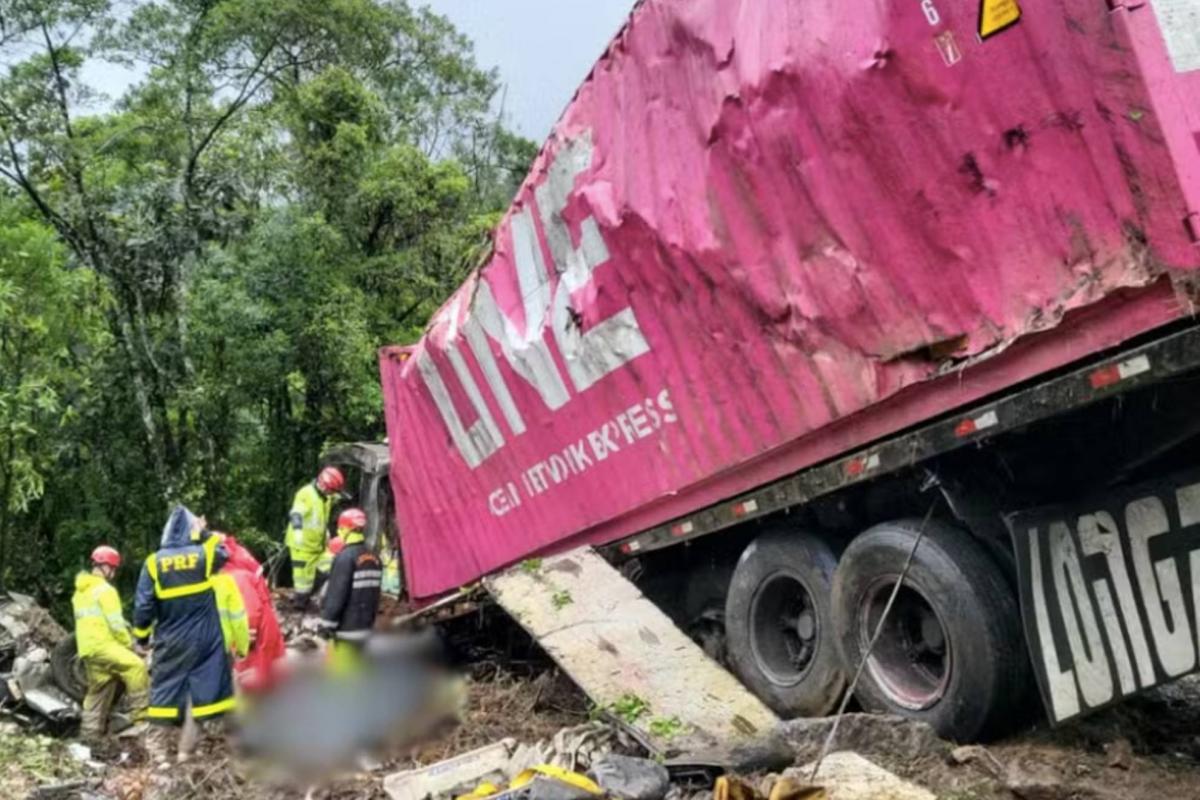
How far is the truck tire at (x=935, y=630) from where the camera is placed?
3.98 metres

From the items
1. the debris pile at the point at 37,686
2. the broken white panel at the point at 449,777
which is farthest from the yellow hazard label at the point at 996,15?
the debris pile at the point at 37,686

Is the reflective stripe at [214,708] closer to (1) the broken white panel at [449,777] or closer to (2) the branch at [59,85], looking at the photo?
(1) the broken white panel at [449,777]

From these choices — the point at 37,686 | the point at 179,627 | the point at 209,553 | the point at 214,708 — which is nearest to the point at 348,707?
the point at 214,708

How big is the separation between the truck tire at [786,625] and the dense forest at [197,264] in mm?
9860

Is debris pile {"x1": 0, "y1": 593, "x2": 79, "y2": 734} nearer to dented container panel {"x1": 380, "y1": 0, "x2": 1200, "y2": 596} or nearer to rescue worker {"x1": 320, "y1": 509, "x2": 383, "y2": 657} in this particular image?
rescue worker {"x1": 320, "y1": 509, "x2": 383, "y2": 657}

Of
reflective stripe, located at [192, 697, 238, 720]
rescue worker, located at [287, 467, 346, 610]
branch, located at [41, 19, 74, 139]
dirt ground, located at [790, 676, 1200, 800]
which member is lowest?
dirt ground, located at [790, 676, 1200, 800]

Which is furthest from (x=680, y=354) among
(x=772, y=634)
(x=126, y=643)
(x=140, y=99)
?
(x=140, y=99)

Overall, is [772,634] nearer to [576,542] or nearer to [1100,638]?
[576,542]

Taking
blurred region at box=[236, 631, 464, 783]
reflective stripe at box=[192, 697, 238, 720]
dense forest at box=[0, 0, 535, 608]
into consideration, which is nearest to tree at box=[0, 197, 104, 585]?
dense forest at box=[0, 0, 535, 608]

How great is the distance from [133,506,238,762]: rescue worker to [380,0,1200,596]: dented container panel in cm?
180

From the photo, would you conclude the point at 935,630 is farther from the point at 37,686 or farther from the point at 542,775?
the point at 37,686

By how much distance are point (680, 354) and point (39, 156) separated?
11.7 m

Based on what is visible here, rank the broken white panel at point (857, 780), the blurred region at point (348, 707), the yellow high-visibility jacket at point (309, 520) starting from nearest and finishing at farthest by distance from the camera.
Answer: the broken white panel at point (857, 780) → the blurred region at point (348, 707) → the yellow high-visibility jacket at point (309, 520)

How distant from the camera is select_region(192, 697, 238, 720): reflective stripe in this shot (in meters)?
6.22
